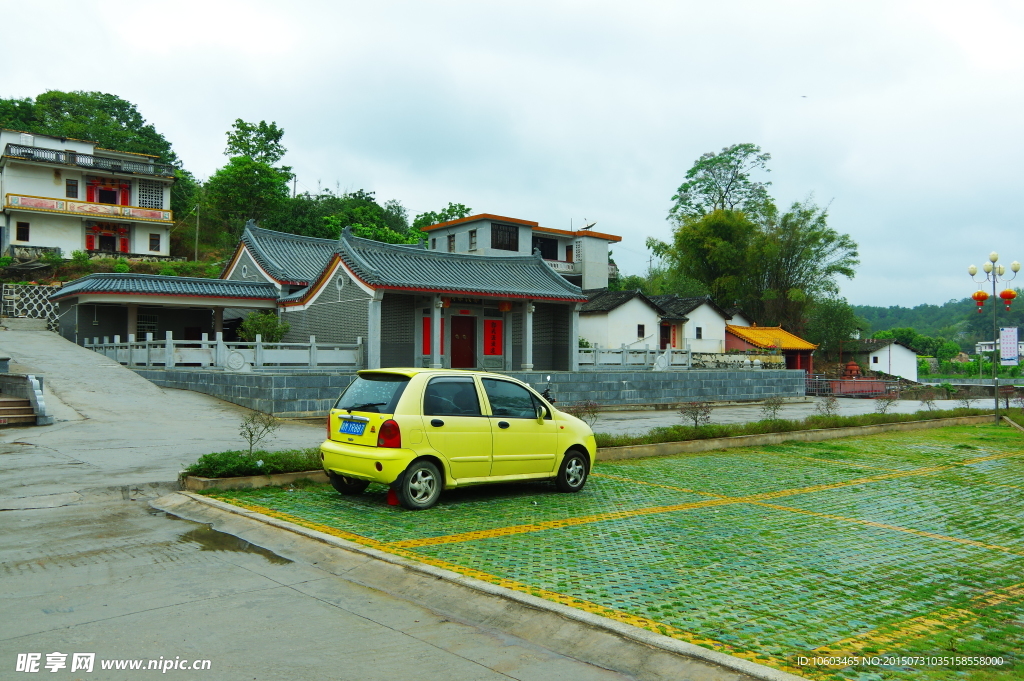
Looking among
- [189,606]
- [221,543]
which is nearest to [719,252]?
[221,543]

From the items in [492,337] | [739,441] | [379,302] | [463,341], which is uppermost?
[379,302]

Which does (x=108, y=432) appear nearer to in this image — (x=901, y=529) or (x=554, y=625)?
(x=554, y=625)

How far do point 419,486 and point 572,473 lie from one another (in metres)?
2.25

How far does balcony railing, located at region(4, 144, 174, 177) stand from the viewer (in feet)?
135

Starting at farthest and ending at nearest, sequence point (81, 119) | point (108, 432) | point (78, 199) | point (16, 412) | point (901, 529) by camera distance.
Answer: point (81, 119) < point (78, 199) < point (16, 412) < point (108, 432) < point (901, 529)

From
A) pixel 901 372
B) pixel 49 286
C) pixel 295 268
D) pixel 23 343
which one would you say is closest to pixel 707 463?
pixel 295 268

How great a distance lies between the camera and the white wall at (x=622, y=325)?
37.0m

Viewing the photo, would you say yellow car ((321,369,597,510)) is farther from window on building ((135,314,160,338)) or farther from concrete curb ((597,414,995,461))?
window on building ((135,314,160,338))

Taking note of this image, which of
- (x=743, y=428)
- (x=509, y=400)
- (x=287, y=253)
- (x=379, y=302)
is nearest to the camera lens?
(x=509, y=400)

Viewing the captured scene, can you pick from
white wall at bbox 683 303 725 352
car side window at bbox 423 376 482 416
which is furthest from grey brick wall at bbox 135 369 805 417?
car side window at bbox 423 376 482 416

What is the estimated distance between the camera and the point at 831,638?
4324mm

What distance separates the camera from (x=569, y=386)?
949 inches

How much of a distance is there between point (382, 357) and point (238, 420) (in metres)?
8.91

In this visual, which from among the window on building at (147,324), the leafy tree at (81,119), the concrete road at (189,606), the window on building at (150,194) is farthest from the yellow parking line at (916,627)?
the leafy tree at (81,119)
